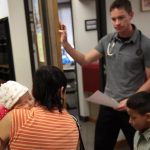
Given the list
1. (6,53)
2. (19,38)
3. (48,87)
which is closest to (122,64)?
(48,87)

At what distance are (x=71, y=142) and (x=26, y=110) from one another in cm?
25

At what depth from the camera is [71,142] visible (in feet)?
4.66

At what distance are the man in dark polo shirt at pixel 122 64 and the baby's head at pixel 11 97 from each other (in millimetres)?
738

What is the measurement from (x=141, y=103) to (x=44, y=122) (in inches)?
22.0

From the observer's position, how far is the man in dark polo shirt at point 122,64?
2.02 meters

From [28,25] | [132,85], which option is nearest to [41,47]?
[28,25]

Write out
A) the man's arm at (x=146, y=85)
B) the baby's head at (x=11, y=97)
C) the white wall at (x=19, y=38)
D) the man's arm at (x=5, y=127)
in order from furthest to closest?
the white wall at (x=19, y=38) → the man's arm at (x=146, y=85) → the baby's head at (x=11, y=97) → the man's arm at (x=5, y=127)

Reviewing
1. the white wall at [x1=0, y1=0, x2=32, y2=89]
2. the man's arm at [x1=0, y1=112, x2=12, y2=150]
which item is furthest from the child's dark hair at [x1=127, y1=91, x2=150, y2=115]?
the white wall at [x1=0, y1=0, x2=32, y2=89]

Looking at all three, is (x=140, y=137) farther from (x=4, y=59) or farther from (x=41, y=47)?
(x=4, y=59)

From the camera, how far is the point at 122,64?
2.08 metres

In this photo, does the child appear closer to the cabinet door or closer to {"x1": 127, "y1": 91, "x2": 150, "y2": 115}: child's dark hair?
{"x1": 127, "y1": 91, "x2": 150, "y2": 115}: child's dark hair

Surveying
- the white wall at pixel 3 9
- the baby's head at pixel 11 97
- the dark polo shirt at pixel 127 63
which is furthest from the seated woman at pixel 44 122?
the white wall at pixel 3 9

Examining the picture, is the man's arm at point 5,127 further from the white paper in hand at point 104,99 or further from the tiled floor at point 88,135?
the tiled floor at point 88,135

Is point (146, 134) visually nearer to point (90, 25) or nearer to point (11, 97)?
point (11, 97)
